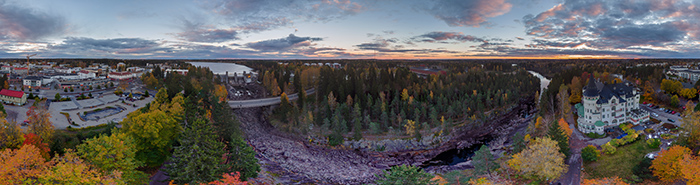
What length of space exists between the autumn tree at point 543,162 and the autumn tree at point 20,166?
155 feet

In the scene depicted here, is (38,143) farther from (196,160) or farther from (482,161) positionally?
(482,161)

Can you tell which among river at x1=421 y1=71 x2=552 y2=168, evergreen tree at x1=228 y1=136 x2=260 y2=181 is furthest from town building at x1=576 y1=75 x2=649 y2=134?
evergreen tree at x1=228 y1=136 x2=260 y2=181

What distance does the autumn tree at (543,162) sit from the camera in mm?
36312

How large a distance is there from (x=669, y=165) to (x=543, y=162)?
1275 cm

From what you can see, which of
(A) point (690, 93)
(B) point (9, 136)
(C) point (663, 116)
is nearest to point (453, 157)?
(C) point (663, 116)

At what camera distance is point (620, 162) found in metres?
43.5

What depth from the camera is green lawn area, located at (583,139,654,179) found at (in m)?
40.5

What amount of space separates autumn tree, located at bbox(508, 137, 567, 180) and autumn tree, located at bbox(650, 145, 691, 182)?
888 cm

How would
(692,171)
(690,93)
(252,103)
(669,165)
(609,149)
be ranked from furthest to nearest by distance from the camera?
(252,103) → (690,93) → (609,149) → (669,165) → (692,171)

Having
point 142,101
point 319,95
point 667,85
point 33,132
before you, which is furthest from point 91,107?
point 667,85

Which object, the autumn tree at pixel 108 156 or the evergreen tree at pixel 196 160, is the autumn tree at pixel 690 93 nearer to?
the evergreen tree at pixel 196 160

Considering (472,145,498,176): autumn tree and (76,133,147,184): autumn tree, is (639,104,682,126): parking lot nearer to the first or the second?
(472,145,498,176): autumn tree

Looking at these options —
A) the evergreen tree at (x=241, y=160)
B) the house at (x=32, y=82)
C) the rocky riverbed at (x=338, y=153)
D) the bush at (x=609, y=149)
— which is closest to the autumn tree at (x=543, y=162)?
the bush at (x=609, y=149)

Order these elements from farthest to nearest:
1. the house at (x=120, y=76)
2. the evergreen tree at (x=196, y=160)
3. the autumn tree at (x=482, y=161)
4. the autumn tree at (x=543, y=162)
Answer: the house at (x=120, y=76) < the autumn tree at (x=482, y=161) < the autumn tree at (x=543, y=162) < the evergreen tree at (x=196, y=160)
